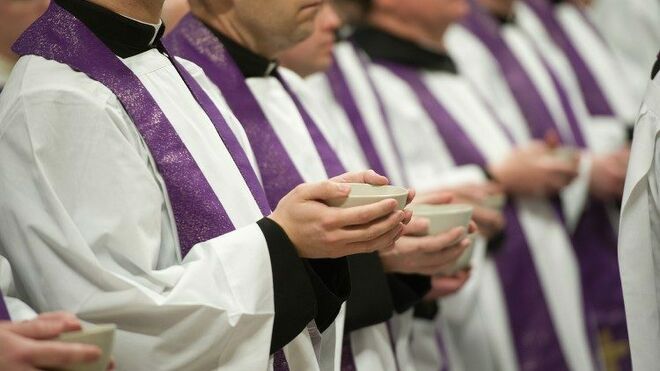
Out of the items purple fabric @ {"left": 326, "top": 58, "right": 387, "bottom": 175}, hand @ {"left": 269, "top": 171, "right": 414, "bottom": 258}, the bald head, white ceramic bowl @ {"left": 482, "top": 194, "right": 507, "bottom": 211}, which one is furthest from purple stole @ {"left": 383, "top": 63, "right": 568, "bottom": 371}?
hand @ {"left": 269, "top": 171, "right": 414, "bottom": 258}

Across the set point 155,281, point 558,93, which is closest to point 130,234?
point 155,281

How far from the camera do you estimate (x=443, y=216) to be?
265cm

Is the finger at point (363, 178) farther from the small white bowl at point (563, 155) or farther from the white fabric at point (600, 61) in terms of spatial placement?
the white fabric at point (600, 61)

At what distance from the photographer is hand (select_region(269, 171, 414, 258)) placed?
6.61ft

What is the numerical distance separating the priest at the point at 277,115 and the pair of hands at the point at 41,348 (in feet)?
3.02

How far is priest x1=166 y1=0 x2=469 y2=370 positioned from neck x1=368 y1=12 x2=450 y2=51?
1.33 metres

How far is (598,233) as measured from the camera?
4480mm

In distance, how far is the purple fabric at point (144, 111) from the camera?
2078 mm

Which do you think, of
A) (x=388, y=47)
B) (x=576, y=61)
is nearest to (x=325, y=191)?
(x=388, y=47)

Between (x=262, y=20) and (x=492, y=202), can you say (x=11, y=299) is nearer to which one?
(x=262, y=20)

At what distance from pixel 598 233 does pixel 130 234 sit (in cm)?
283

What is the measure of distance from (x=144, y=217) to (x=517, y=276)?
2.23m

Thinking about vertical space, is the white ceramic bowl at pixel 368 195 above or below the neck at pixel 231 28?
below

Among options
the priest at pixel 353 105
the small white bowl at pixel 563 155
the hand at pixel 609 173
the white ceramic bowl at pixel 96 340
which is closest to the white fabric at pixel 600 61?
the hand at pixel 609 173
